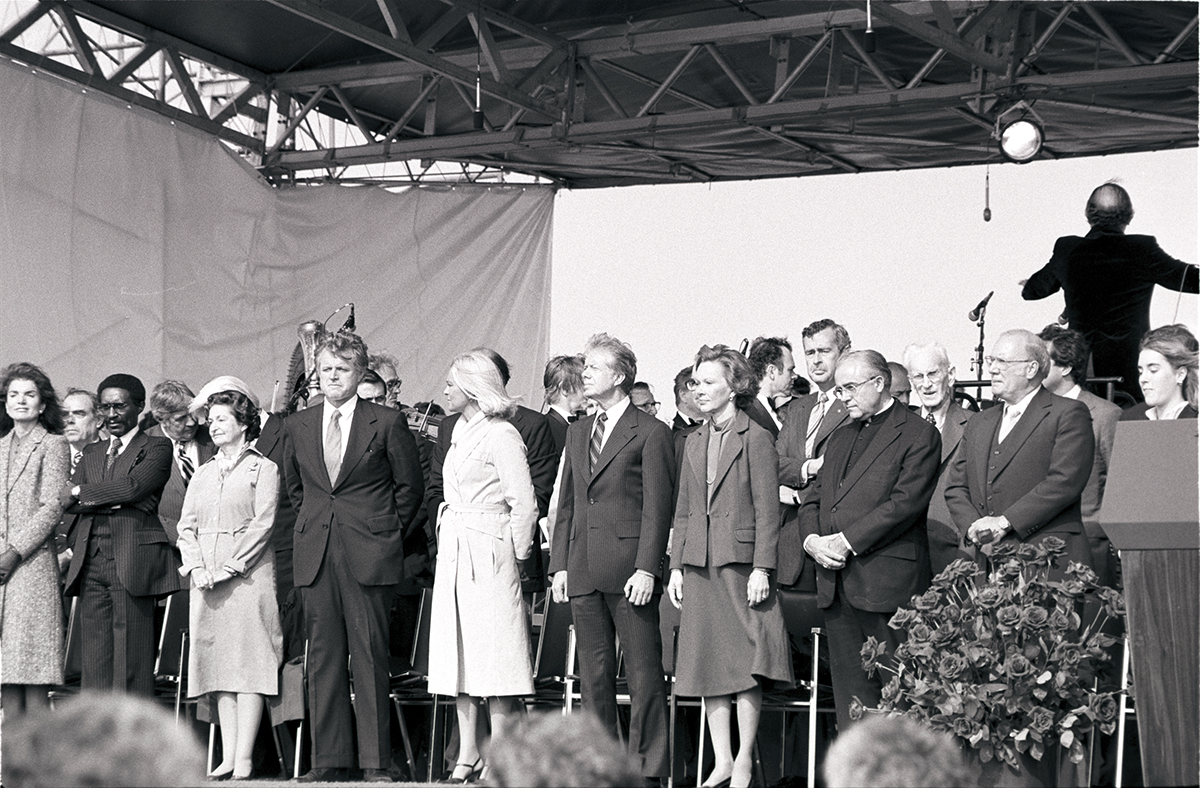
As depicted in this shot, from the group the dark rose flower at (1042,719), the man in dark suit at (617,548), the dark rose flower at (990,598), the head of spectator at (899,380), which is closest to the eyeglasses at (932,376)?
the head of spectator at (899,380)

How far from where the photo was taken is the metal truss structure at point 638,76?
946 cm

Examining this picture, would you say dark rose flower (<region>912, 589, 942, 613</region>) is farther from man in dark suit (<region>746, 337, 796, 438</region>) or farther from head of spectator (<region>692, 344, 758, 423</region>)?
man in dark suit (<region>746, 337, 796, 438</region>)

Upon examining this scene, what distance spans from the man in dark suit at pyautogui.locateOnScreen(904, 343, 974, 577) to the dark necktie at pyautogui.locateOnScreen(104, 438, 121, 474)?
10.7 feet

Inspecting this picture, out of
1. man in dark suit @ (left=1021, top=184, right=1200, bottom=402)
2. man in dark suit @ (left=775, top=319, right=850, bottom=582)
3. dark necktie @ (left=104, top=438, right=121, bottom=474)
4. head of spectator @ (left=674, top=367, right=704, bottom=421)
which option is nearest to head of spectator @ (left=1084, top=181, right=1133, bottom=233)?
man in dark suit @ (left=1021, top=184, right=1200, bottom=402)

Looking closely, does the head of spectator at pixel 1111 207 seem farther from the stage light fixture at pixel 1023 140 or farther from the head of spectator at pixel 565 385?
the head of spectator at pixel 565 385

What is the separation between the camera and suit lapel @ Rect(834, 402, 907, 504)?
520 centimetres

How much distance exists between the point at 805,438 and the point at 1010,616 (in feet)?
5.52

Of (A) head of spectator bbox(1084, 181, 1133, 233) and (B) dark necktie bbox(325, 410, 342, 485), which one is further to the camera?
(A) head of spectator bbox(1084, 181, 1133, 233)

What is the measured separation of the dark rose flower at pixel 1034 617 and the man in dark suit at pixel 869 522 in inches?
30.3

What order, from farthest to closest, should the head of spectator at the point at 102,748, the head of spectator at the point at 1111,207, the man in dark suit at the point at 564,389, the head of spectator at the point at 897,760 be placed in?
the head of spectator at the point at 1111,207 < the man in dark suit at the point at 564,389 < the head of spectator at the point at 897,760 < the head of spectator at the point at 102,748

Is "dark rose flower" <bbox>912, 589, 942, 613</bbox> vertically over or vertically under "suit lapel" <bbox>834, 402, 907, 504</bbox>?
under

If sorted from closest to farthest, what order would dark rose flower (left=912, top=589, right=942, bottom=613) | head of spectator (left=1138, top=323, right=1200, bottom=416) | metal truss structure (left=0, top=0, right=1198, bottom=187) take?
dark rose flower (left=912, top=589, right=942, bottom=613) → head of spectator (left=1138, top=323, right=1200, bottom=416) → metal truss structure (left=0, top=0, right=1198, bottom=187)

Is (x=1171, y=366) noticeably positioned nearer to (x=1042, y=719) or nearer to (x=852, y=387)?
(x=852, y=387)

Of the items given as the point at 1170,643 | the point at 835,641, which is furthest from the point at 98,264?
the point at 1170,643
